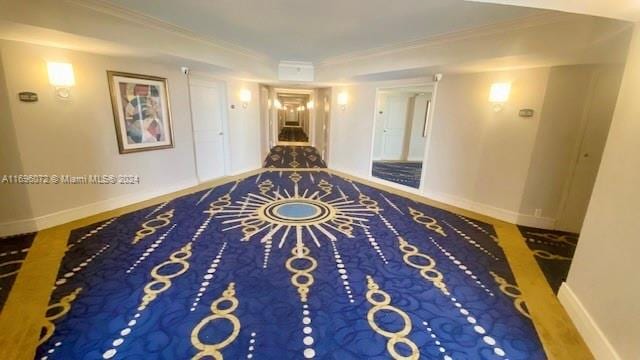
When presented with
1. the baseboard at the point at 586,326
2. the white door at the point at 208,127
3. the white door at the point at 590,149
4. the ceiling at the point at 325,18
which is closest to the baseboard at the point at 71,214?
the white door at the point at 208,127

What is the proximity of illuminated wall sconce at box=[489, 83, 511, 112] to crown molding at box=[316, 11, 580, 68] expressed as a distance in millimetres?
856

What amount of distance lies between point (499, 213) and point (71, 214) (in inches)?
250

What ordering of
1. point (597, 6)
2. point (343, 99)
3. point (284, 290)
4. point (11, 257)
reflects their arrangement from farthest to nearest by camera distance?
point (343, 99) → point (11, 257) → point (284, 290) → point (597, 6)

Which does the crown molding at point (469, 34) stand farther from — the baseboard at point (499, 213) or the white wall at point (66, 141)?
the white wall at point (66, 141)

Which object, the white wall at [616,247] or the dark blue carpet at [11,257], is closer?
the white wall at [616,247]

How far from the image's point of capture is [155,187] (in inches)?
191

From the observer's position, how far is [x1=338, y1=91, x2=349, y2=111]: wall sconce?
6941 millimetres

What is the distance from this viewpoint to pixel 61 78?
337cm

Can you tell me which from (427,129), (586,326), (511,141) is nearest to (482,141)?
(511,141)

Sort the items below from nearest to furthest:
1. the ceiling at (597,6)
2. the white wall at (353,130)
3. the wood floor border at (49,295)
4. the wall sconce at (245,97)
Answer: the ceiling at (597,6), the wood floor border at (49,295), the white wall at (353,130), the wall sconce at (245,97)

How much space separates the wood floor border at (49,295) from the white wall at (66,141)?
1.02 ft

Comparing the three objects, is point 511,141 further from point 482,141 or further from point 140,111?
point 140,111

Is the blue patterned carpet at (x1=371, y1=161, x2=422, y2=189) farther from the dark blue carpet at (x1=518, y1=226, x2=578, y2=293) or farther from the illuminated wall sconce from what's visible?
the dark blue carpet at (x1=518, y1=226, x2=578, y2=293)

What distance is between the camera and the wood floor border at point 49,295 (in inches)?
74.0
